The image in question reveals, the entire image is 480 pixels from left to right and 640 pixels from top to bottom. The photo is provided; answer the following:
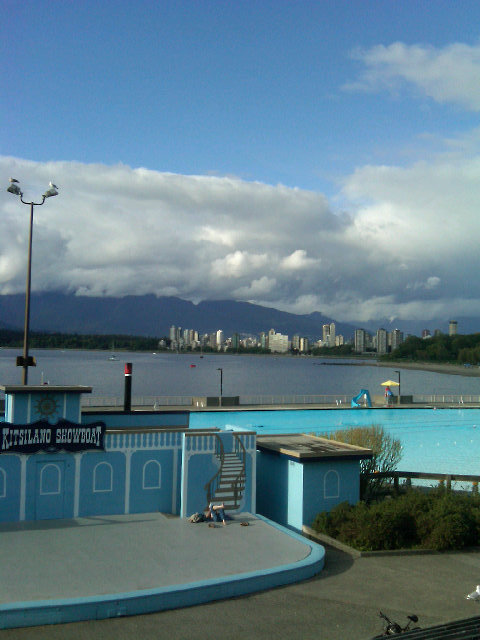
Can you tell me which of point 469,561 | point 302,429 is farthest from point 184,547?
point 302,429

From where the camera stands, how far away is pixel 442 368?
168m

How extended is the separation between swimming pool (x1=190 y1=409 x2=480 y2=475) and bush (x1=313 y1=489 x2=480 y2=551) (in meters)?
13.1

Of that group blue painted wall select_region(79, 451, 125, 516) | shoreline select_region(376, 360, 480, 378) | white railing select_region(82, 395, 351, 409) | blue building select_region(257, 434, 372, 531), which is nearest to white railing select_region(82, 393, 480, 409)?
white railing select_region(82, 395, 351, 409)

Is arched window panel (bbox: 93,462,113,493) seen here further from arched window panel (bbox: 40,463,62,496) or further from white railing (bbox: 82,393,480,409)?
white railing (bbox: 82,393,480,409)

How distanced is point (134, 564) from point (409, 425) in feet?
95.0

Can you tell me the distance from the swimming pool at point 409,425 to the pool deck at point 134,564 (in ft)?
50.5

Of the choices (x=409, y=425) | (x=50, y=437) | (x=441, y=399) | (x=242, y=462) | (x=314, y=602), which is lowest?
(x=409, y=425)

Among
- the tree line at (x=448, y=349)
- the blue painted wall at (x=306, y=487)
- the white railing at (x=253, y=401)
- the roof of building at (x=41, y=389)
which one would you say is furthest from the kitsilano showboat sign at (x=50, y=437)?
the tree line at (x=448, y=349)

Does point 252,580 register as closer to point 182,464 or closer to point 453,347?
point 182,464

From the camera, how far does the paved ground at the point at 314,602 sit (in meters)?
7.00

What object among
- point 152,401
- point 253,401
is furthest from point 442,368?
point 152,401

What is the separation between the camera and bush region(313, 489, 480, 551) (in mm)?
10625

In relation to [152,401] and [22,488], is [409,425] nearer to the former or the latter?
[152,401]

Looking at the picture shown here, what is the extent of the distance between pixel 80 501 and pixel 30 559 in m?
2.44
